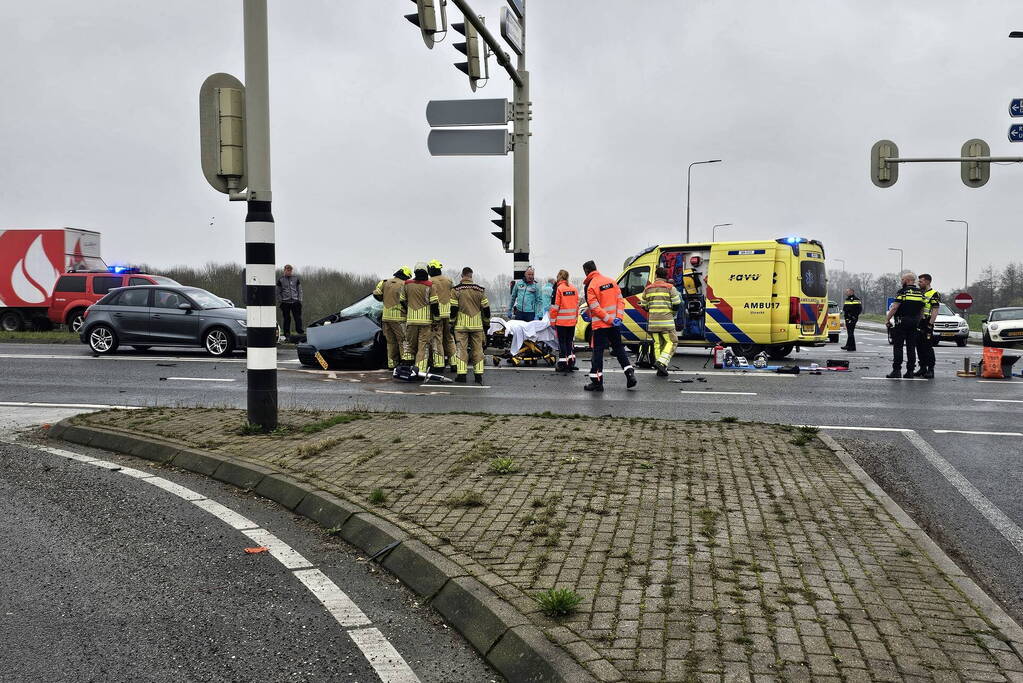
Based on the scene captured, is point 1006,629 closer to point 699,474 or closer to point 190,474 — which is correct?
point 699,474

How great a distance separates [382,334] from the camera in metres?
17.2

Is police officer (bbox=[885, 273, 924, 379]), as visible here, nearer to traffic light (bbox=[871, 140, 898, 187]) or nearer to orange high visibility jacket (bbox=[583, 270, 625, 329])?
orange high visibility jacket (bbox=[583, 270, 625, 329])

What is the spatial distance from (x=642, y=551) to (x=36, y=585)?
9.31 feet

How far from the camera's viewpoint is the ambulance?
19688mm

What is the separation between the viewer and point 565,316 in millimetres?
17516

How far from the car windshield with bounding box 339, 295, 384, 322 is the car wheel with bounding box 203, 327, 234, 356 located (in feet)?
9.46

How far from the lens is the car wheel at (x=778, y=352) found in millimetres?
20644

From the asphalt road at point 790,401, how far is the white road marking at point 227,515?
397 cm

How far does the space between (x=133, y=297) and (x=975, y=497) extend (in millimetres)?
17098

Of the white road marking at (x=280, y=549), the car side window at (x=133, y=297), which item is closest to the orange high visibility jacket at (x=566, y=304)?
the car side window at (x=133, y=297)

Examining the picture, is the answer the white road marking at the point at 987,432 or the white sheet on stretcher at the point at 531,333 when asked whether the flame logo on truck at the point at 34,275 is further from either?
the white road marking at the point at 987,432

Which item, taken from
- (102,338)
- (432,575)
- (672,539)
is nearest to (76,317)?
(102,338)

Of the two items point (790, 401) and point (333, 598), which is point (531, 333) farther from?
point (333, 598)

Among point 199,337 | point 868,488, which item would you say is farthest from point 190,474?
point 199,337
